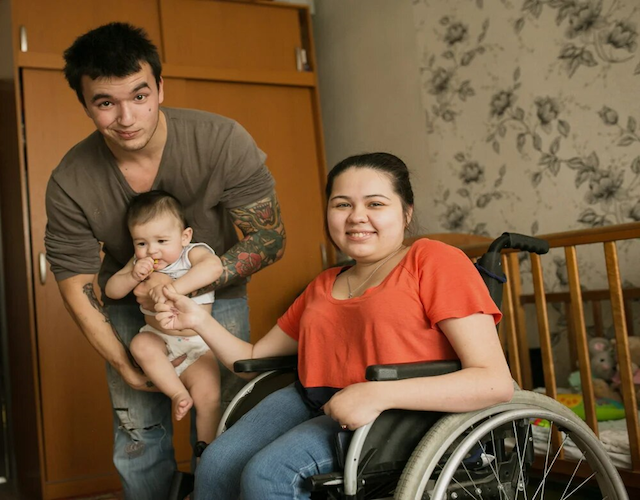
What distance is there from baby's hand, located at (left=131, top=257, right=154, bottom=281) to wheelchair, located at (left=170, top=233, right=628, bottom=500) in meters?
0.34

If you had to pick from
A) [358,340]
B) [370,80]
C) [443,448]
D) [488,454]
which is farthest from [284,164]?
[443,448]

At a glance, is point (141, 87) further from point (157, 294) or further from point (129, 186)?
point (157, 294)

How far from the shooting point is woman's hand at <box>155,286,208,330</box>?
152 centimetres

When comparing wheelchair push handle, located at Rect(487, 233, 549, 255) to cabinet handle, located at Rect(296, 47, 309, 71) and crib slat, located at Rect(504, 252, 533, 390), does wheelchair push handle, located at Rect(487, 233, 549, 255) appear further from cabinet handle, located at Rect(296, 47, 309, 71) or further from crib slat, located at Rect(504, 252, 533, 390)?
cabinet handle, located at Rect(296, 47, 309, 71)

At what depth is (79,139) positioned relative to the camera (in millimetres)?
3145

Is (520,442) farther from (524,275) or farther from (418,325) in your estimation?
(524,275)

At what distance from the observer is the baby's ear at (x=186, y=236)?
1.73 m

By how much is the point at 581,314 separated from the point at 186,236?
1196 mm

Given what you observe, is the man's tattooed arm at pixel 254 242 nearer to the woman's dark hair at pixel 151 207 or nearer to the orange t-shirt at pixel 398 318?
the woman's dark hair at pixel 151 207

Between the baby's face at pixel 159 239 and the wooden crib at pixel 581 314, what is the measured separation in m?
1.15

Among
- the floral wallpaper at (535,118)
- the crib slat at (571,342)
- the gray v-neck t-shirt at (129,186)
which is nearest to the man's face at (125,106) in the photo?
the gray v-neck t-shirt at (129,186)

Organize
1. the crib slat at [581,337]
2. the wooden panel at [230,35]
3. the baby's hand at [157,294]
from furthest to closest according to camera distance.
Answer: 1. the wooden panel at [230,35]
2. the crib slat at [581,337]
3. the baby's hand at [157,294]

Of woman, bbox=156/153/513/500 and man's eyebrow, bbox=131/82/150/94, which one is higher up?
man's eyebrow, bbox=131/82/150/94

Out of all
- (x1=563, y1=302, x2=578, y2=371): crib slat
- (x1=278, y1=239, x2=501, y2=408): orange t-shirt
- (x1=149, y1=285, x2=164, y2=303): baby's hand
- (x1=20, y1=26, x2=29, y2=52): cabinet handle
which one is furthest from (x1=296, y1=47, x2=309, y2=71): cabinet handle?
(x1=278, y1=239, x2=501, y2=408): orange t-shirt
